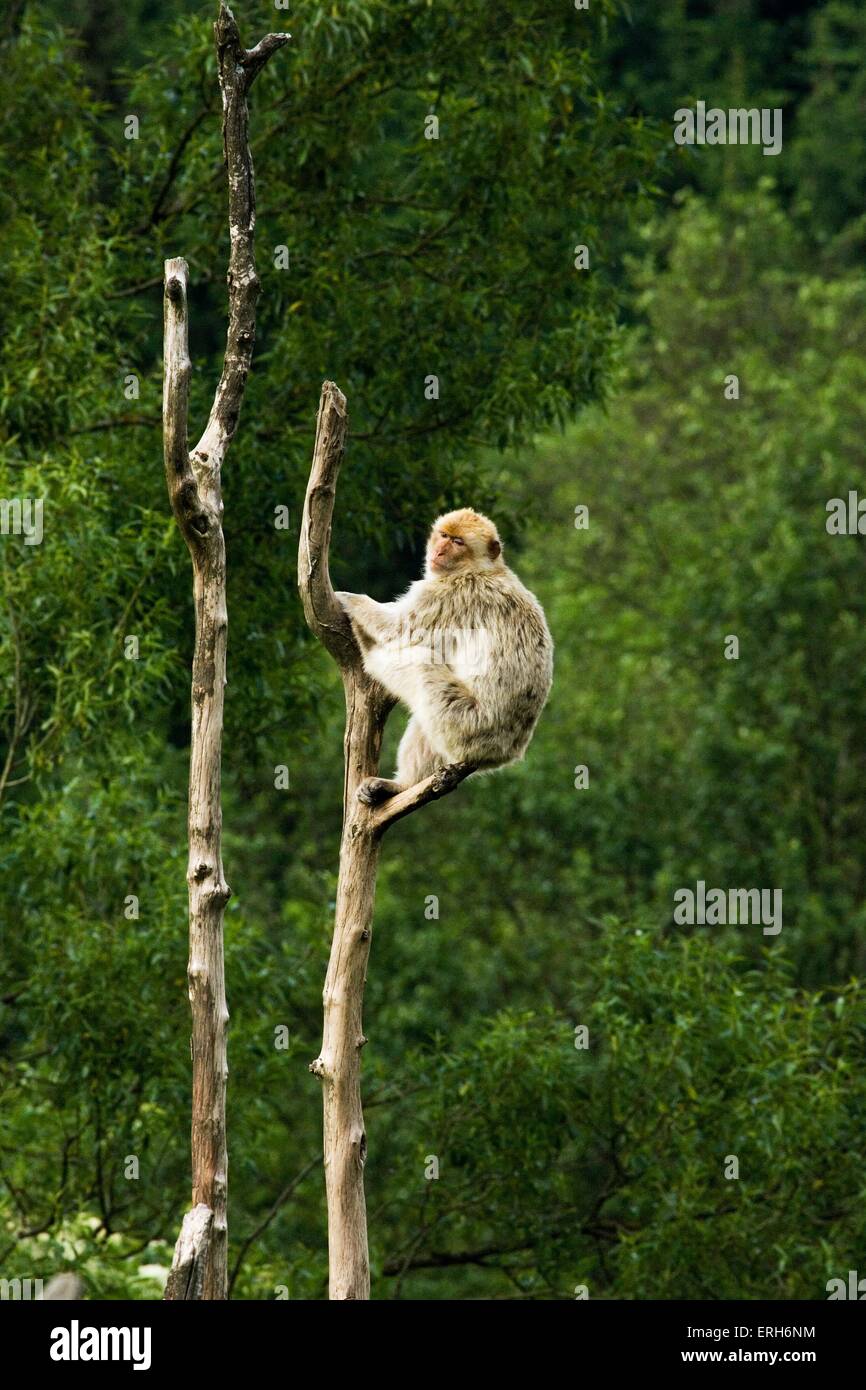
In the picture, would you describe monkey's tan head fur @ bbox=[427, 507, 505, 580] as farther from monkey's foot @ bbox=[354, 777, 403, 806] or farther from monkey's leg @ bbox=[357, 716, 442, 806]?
monkey's foot @ bbox=[354, 777, 403, 806]

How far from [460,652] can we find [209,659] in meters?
1.34

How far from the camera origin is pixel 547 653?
810 centimetres

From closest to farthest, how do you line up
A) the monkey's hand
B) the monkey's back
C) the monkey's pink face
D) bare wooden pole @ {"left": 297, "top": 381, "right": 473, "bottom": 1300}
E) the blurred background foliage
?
bare wooden pole @ {"left": 297, "top": 381, "right": 473, "bottom": 1300}
the monkey's hand
the monkey's back
the monkey's pink face
the blurred background foliage

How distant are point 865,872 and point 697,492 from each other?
990 centimetres

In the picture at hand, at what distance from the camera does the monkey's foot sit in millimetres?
7027

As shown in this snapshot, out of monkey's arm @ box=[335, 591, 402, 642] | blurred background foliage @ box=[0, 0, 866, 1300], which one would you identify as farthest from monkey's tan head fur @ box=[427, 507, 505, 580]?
blurred background foliage @ box=[0, 0, 866, 1300]

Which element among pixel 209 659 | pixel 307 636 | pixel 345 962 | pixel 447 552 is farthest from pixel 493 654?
pixel 307 636

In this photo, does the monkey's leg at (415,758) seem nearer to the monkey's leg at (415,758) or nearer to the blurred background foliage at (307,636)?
the monkey's leg at (415,758)

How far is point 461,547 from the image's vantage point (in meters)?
8.21

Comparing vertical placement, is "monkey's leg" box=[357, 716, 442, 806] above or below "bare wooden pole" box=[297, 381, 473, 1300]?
above

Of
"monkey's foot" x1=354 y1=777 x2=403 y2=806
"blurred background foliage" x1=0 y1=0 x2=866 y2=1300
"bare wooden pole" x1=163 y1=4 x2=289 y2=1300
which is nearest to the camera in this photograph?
"bare wooden pole" x1=163 y1=4 x2=289 y2=1300

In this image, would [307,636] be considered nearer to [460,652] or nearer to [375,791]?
[460,652]
